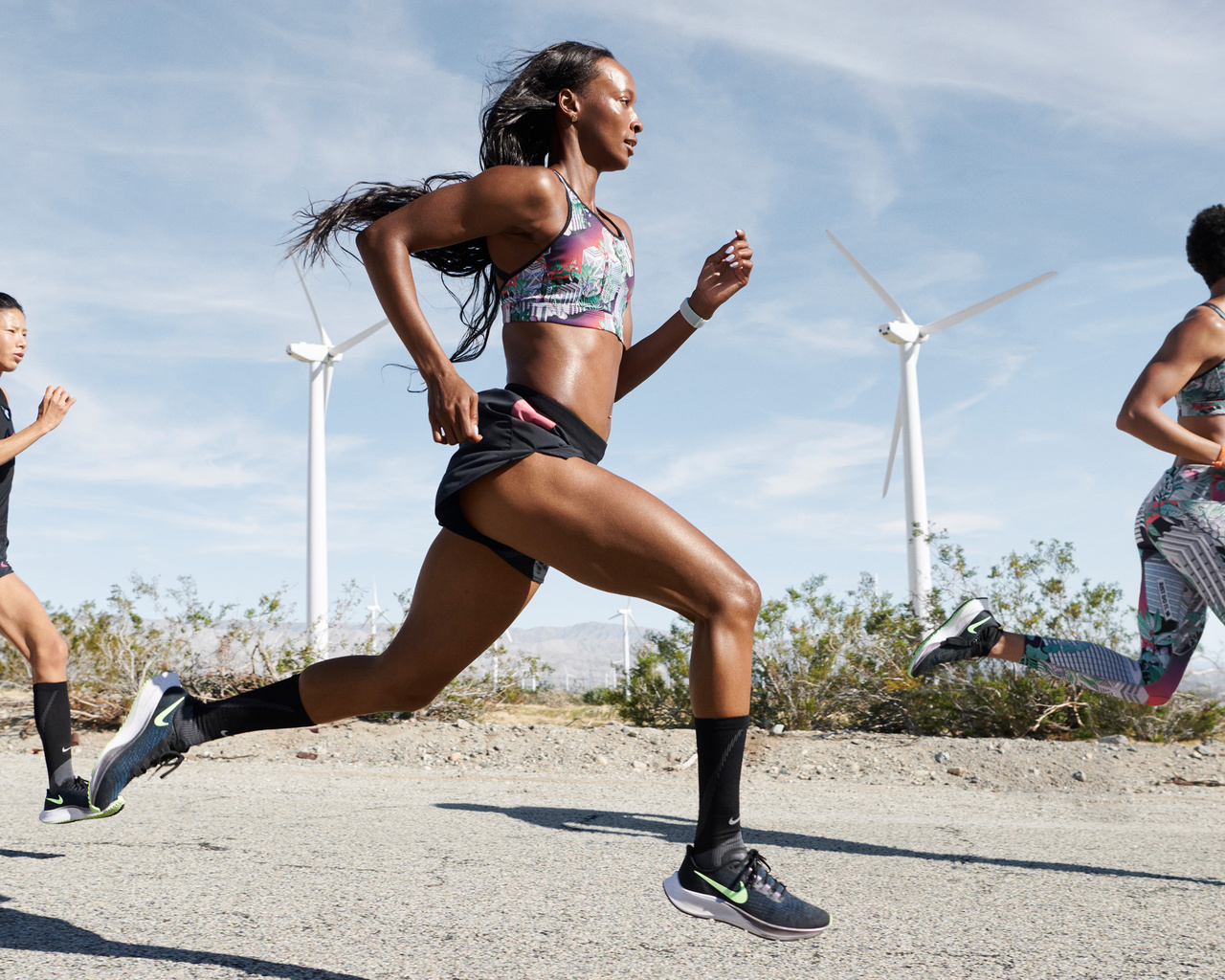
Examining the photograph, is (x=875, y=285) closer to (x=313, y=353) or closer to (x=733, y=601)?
(x=313, y=353)

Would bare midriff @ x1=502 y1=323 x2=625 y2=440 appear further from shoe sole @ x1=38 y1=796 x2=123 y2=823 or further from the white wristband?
shoe sole @ x1=38 y1=796 x2=123 y2=823

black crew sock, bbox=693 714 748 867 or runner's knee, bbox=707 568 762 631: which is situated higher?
runner's knee, bbox=707 568 762 631

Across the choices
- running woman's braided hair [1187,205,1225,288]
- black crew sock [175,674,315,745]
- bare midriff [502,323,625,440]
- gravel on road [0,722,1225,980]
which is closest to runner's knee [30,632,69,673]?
gravel on road [0,722,1225,980]

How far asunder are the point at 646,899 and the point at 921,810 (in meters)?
2.99

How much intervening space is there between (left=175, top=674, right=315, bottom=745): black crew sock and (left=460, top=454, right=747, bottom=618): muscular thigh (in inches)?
37.7

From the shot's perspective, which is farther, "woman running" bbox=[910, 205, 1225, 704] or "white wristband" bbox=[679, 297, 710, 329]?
"woman running" bbox=[910, 205, 1225, 704]

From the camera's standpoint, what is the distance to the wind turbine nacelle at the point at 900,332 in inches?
628

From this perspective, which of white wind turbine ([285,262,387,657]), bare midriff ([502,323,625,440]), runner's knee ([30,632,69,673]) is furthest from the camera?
white wind turbine ([285,262,387,657])

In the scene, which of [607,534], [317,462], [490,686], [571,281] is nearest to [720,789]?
[607,534]

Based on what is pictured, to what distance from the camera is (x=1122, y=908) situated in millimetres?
3102

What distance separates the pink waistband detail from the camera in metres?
2.27

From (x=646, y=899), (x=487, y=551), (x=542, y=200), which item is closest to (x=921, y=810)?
(x=646, y=899)

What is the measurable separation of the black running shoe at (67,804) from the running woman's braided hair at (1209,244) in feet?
14.8

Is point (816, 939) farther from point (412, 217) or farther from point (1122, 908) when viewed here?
point (412, 217)
